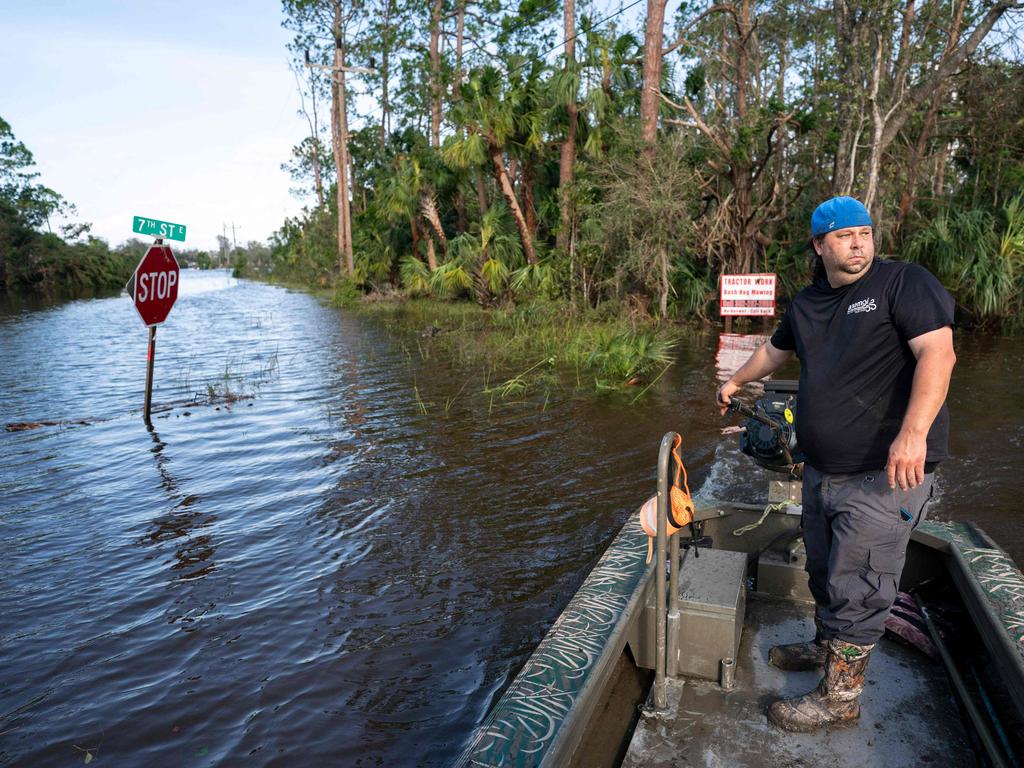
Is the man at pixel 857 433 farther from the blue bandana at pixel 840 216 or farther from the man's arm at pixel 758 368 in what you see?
the man's arm at pixel 758 368

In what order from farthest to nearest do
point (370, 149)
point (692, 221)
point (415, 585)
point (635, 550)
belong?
point (370, 149) → point (692, 221) → point (415, 585) → point (635, 550)

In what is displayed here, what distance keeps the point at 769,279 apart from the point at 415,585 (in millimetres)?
11323

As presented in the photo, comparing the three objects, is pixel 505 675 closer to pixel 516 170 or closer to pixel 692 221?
pixel 692 221

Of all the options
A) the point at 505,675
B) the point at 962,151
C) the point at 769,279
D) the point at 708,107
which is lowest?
the point at 505,675

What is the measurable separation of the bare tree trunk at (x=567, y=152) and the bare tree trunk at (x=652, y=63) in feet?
6.59

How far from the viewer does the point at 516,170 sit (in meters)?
20.6

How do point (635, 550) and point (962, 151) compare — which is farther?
point (962, 151)

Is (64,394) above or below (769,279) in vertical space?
below

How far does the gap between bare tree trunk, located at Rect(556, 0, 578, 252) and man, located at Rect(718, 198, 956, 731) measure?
586 inches

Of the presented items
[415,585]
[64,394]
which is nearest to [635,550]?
[415,585]

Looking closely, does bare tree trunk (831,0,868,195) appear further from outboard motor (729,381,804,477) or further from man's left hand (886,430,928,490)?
man's left hand (886,430,928,490)

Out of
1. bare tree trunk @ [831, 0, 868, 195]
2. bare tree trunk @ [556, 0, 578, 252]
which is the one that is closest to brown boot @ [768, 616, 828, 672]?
bare tree trunk @ [831, 0, 868, 195]

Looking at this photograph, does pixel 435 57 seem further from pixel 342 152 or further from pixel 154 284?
pixel 154 284

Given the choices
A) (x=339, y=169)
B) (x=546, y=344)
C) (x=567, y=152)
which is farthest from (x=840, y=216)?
(x=339, y=169)
